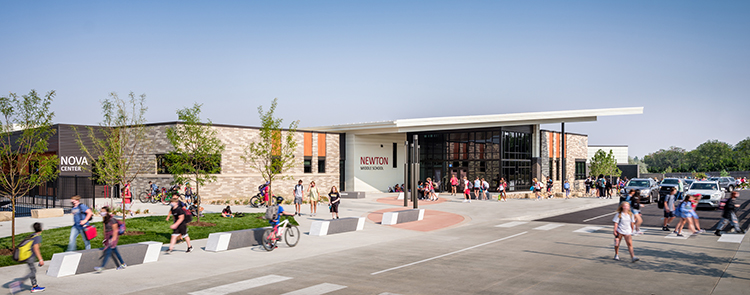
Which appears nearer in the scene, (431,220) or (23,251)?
(23,251)

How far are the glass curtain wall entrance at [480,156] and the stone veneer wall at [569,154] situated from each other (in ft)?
13.7

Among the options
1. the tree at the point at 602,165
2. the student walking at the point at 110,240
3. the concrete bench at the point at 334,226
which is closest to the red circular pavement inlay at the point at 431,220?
the concrete bench at the point at 334,226

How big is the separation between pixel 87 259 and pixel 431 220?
1502 cm

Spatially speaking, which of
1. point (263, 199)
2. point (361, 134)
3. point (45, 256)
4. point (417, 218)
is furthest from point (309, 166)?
point (45, 256)

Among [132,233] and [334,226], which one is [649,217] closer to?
[334,226]

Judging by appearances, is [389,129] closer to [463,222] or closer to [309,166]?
[309,166]

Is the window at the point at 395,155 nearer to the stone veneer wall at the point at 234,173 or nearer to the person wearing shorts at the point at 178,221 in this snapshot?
the stone veneer wall at the point at 234,173

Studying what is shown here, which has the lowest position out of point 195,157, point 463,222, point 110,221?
point 463,222

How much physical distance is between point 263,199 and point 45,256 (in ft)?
52.4

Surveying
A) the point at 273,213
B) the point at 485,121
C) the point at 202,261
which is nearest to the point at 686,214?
the point at 273,213

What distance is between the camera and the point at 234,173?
35.9 m

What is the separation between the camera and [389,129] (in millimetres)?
43031

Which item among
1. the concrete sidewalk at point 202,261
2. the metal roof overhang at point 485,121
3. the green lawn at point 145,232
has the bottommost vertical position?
the concrete sidewalk at point 202,261

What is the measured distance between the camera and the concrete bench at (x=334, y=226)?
59.7 feet
